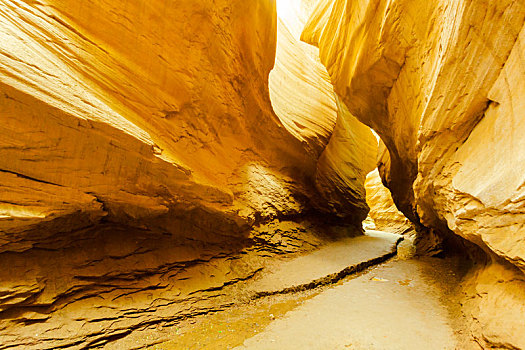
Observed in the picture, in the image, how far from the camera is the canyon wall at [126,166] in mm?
2500

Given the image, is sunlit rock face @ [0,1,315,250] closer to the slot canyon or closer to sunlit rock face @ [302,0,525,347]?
the slot canyon

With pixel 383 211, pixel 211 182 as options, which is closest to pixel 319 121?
pixel 211 182

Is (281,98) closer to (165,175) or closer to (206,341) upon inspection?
(165,175)

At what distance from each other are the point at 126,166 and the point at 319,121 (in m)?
7.29

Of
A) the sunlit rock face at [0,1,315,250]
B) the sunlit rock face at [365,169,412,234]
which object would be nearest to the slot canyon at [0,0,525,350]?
the sunlit rock face at [0,1,315,250]

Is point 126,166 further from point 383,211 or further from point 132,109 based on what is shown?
point 383,211

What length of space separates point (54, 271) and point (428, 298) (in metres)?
5.55

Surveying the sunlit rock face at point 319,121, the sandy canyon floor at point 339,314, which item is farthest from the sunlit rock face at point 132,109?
the sunlit rock face at point 319,121

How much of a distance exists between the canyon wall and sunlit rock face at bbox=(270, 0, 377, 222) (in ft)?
7.90

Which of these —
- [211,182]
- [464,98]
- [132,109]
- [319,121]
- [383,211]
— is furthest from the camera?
[383,211]

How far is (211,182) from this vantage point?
4422 mm

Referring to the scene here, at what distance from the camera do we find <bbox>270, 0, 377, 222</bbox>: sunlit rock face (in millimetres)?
8195

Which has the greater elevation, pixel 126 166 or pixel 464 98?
pixel 464 98

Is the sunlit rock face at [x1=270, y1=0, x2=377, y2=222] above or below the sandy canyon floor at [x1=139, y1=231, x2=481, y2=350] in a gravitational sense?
above
